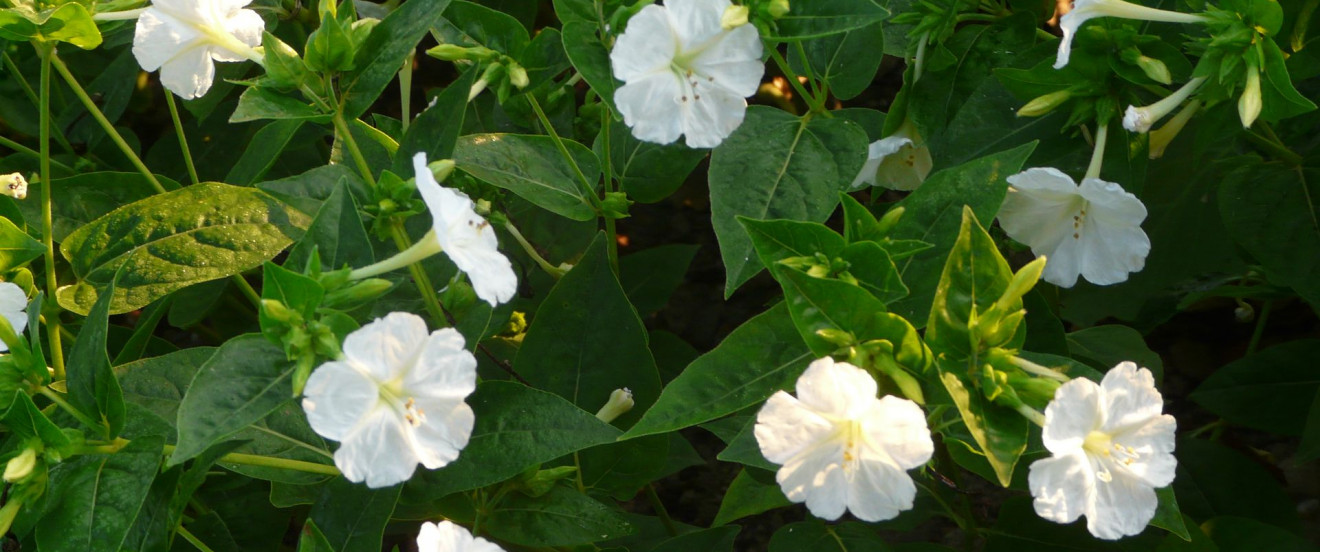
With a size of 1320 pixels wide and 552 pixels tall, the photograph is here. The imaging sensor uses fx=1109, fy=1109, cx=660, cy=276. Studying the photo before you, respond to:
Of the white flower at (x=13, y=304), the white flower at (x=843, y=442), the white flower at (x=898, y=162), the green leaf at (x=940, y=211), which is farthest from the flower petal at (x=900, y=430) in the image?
the white flower at (x=13, y=304)

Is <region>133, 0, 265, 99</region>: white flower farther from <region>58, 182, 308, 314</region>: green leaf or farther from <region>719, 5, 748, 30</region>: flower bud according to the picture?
<region>719, 5, 748, 30</region>: flower bud

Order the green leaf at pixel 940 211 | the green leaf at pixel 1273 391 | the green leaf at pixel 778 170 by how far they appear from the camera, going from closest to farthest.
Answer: the green leaf at pixel 940 211 → the green leaf at pixel 778 170 → the green leaf at pixel 1273 391

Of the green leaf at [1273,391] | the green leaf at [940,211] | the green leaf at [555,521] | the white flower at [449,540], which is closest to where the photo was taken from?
the white flower at [449,540]

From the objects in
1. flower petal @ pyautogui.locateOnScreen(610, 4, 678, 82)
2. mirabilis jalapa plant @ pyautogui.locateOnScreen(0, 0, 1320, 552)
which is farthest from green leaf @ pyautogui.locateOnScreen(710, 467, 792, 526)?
flower petal @ pyautogui.locateOnScreen(610, 4, 678, 82)

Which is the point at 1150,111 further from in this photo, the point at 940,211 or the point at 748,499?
the point at 748,499

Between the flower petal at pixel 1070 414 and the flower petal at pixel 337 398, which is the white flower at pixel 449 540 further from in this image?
the flower petal at pixel 1070 414

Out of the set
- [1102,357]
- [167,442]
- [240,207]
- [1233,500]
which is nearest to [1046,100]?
[1102,357]

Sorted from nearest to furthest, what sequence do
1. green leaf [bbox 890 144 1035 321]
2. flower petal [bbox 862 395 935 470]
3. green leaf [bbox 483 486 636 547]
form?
1. flower petal [bbox 862 395 935 470]
2. green leaf [bbox 890 144 1035 321]
3. green leaf [bbox 483 486 636 547]
